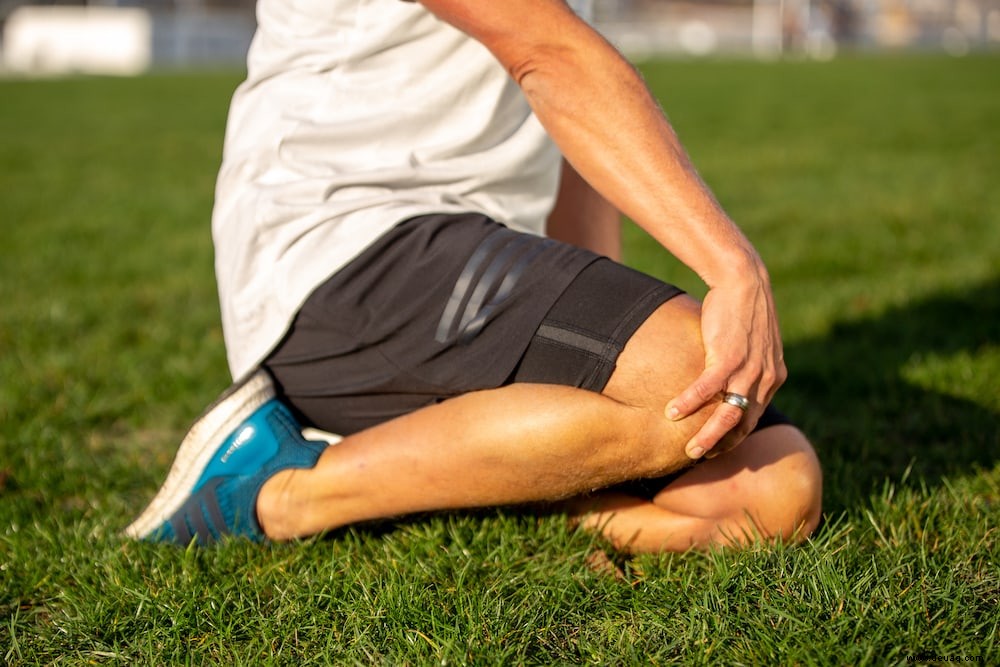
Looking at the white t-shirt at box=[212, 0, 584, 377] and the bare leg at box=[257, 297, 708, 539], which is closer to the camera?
the bare leg at box=[257, 297, 708, 539]

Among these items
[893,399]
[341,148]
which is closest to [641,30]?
[893,399]

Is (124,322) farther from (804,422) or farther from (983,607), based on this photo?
(983,607)

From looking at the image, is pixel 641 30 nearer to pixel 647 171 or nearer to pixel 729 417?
pixel 647 171

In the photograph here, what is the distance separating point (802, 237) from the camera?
559 centimetres

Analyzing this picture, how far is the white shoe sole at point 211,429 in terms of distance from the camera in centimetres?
215

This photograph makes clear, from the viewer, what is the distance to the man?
1.86m

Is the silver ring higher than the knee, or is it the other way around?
the silver ring

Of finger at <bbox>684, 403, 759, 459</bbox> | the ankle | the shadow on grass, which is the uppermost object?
finger at <bbox>684, 403, 759, 459</bbox>

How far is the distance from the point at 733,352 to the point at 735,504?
0.42 meters

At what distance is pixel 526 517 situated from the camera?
2.25 meters

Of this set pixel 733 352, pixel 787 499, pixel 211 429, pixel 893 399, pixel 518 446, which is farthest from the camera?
pixel 893 399

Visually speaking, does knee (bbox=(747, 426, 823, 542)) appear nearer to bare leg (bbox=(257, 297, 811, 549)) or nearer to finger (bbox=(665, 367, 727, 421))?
bare leg (bbox=(257, 297, 811, 549))

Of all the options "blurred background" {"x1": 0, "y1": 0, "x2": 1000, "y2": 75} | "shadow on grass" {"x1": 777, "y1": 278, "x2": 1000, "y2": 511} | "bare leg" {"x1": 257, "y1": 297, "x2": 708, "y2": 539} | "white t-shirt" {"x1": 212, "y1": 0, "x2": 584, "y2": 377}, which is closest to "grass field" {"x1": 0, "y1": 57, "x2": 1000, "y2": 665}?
"shadow on grass" {"x1": 777, "y1": 278, "x2": 1000, "y2": 511}

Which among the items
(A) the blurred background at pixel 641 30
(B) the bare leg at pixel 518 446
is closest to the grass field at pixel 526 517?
(B) the bare leg at pixel 518 446
